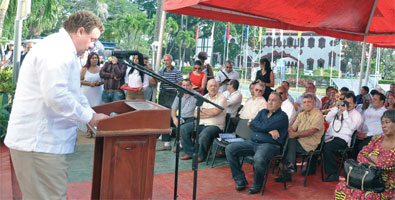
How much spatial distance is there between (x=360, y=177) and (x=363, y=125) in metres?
2.75

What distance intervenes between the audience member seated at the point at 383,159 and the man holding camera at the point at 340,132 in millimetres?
1374

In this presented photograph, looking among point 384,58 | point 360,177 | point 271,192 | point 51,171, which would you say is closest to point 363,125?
point 271,192

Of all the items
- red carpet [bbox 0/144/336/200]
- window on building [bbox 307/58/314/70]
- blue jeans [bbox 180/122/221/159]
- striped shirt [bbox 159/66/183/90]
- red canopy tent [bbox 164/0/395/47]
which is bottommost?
red carpet [bbox 0/144/336/200]

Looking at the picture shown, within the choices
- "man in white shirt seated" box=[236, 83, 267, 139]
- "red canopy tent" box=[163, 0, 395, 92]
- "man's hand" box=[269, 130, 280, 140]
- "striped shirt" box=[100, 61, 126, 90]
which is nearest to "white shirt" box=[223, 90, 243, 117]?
"man in white shirt seated" box=[236, 83, 267, 139]

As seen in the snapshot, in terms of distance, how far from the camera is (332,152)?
522 cm

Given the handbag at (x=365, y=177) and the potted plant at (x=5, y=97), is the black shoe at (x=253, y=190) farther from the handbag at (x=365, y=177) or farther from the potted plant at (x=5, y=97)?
A: the potted plant at (x=5, y=97)

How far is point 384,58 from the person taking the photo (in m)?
45.3

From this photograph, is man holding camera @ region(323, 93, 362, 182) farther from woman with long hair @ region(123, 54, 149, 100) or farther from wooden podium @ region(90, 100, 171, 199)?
woman with long hair @ region(123, 54, 149, 100)

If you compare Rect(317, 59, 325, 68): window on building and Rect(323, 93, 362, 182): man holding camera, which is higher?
Rect(317, 59, 325, 68): window on building

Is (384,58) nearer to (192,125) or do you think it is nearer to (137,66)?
(192,125)

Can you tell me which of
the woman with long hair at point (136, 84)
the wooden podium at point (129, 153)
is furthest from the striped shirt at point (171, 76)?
the wooden podium at point (129, 153)

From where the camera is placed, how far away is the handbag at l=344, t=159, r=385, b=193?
349 centimetres

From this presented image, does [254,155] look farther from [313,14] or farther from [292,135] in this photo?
[313,14]

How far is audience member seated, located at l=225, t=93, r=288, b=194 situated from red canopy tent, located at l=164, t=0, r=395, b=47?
6.20 ft
